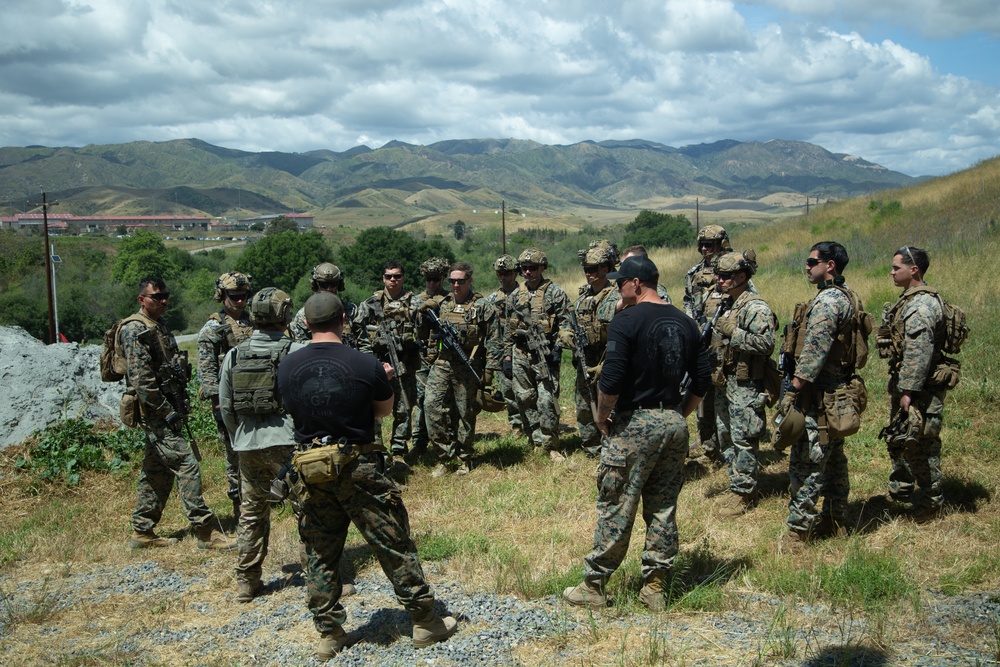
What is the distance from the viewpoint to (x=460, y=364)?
784 centimetres

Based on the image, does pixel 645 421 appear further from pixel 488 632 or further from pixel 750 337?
pixel 750 337

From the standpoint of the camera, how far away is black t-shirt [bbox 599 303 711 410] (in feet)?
13.8

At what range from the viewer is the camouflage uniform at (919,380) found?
17.5 ft

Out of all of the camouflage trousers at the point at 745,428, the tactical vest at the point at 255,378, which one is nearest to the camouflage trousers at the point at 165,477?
the tactical vest at the point at 255,378

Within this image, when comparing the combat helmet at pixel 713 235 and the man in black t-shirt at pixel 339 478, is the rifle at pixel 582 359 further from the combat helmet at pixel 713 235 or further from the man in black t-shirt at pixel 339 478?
the man in black t-shirt at pixel 339 478

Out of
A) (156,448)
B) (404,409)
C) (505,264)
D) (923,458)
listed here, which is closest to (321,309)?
(156,448)

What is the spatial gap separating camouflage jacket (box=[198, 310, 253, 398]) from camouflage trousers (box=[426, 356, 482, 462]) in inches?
87.7

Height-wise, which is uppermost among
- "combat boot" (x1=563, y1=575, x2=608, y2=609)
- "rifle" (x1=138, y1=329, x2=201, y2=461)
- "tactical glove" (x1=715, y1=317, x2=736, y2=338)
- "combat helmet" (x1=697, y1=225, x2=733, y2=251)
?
"combat helmet" (x1=697, y1=225, x2=733, y2=251)

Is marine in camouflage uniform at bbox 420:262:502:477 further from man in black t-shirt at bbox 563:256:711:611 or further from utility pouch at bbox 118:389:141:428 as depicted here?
man in black t-shirt at bbox 563:256:711:611

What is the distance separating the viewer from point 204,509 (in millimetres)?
6191

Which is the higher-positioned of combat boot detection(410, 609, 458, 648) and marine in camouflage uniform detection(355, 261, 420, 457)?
marine in camouflage uniform detection(355, 261, 420, 457)

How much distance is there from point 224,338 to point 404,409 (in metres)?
2.47

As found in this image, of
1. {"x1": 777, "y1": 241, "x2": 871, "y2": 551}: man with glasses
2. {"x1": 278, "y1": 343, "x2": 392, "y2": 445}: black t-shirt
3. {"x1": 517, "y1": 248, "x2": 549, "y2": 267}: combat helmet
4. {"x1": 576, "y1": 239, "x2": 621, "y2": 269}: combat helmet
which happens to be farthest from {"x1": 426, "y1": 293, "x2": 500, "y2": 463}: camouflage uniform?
{"x1": 278, "y1": 343, "x2": 392, "y2": 445}: black t-shirt

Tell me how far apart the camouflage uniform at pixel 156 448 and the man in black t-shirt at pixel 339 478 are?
2.42 metres
